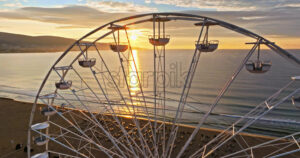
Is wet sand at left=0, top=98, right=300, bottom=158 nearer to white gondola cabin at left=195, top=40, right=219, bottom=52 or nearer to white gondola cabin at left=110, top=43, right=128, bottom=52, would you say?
white gondola cabin at left=110, top=43, right=128, bottom=52

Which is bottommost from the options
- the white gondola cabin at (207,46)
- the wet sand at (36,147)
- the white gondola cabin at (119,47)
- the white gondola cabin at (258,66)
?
the wet sand at (36,147)

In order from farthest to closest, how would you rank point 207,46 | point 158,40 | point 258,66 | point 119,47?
point 119,47 < point 158,40 < point 207,46 < point 258,66

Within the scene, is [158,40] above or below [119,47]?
above

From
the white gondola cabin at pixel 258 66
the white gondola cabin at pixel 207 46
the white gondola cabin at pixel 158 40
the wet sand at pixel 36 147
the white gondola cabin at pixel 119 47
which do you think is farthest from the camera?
the wet sand at pixel 36 147

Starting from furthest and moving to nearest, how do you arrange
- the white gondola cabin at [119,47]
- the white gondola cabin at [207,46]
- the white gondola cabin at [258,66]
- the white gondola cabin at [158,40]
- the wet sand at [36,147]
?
the wet sand at [36,147]
the white gondola cabin at [119,47]
the white gondola cabin at [158,40]
the white gondola cabin at [207,46]
the white gondola cabin at [258,66]

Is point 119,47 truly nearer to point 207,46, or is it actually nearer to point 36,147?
point 207,46

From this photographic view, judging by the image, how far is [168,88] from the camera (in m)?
67.1

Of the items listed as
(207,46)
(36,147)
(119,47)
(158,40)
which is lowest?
(36,147)

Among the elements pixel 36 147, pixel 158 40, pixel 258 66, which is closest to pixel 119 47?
pixel 158 40

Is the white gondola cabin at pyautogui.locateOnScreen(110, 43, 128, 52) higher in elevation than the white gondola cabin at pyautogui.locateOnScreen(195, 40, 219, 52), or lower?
higher

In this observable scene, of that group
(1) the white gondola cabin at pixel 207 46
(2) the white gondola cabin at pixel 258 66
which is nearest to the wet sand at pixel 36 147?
(2) the white gondola cabin at pixel 258 66

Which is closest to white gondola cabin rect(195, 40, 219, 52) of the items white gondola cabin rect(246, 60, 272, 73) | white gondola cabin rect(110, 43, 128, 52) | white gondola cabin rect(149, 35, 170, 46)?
white gondola cabin rect(149, 35, 170, 46)

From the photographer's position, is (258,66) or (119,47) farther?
(119,47)

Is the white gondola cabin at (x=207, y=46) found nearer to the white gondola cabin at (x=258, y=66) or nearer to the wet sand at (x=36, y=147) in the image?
the white gondola cabin at (x=258, y=66)
